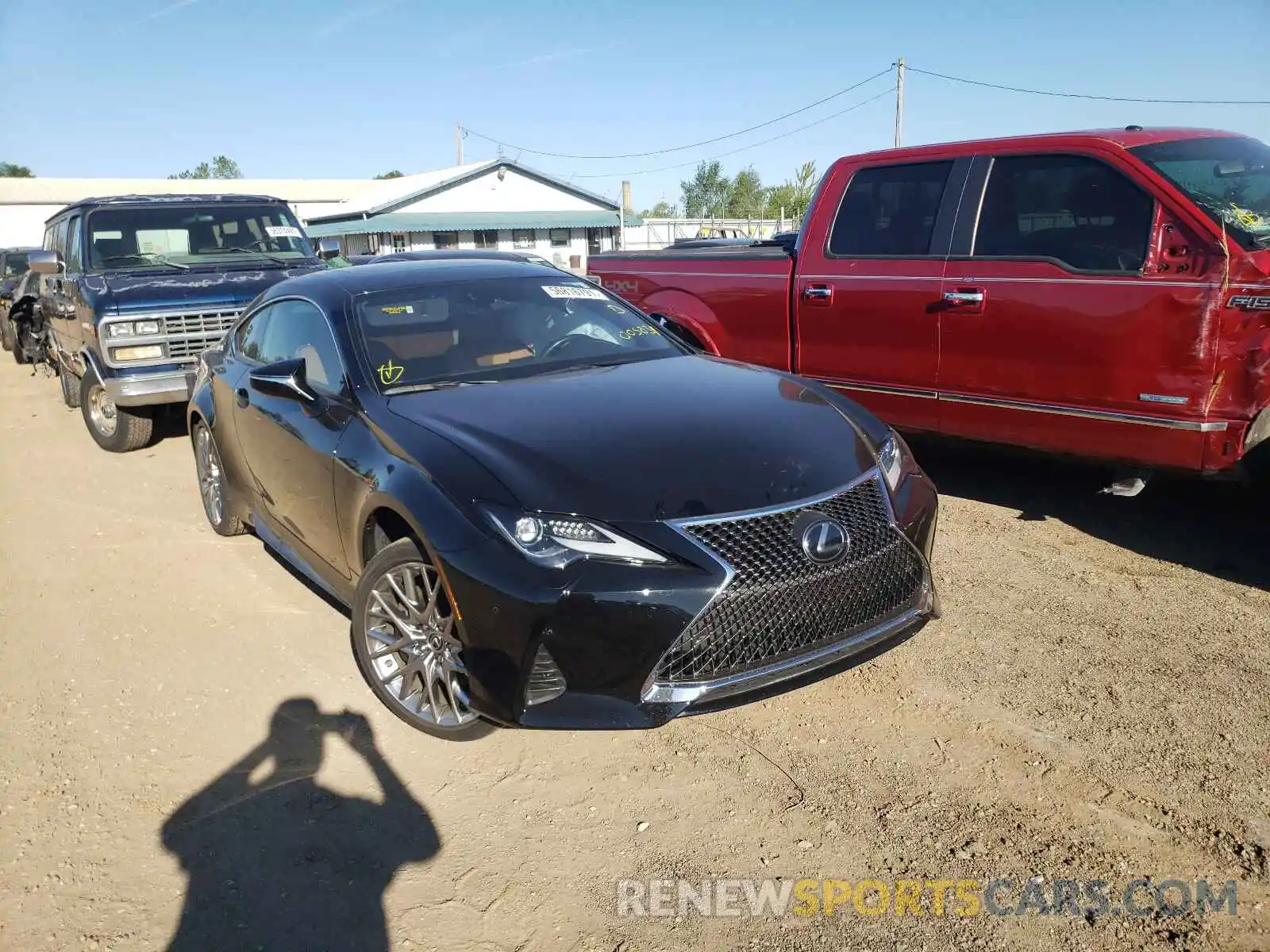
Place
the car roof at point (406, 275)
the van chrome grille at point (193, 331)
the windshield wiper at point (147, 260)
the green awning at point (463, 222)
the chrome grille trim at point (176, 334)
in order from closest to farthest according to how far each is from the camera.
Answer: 1. the car roof at point (406, 275)
2. the chrome grille trim at point (176, 334)
3. the van chrome grille at point (193, 331)
4. the windshield wiper at point (147, 260)
5. the green awning at point (463, 222)

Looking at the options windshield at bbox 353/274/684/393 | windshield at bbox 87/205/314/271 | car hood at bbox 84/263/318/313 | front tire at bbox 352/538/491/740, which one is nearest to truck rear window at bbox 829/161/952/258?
windshield at bbox 353/274/684/393

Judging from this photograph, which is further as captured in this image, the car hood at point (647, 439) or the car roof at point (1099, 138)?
the car roof at point (1099, 138)

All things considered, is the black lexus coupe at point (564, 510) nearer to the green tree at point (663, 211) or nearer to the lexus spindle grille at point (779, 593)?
the lexus spindle grille at point (779, 593)

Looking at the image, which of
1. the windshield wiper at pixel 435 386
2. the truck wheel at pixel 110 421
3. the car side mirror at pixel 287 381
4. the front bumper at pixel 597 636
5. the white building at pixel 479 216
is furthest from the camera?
the white building at pixel 479 216

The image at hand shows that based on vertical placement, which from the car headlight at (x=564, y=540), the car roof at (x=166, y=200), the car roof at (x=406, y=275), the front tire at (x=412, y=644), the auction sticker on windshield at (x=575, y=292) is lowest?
the front tire at (x=412, y=644)

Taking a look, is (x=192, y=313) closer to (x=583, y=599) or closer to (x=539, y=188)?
(x=583, y=599)

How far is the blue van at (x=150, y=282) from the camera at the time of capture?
789 centimetres

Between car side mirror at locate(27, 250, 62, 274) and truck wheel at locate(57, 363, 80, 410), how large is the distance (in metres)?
1.50

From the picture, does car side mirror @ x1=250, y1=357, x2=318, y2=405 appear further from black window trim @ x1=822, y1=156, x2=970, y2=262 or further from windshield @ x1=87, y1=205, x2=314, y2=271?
windshield @ x1=87, y1=205, x2=314, y2=271

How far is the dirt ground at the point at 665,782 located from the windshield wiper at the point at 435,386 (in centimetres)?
122

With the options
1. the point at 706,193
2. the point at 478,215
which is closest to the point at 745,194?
the point at 706,193

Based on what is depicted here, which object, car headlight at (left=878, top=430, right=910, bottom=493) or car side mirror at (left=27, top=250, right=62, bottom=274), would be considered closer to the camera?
car headlight at (left=878, top=430, right=910, bottom=493)

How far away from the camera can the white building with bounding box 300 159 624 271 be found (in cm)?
3731

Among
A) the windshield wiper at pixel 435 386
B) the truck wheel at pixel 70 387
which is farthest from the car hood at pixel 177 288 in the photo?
the windshield wiper at pixel 435 386
